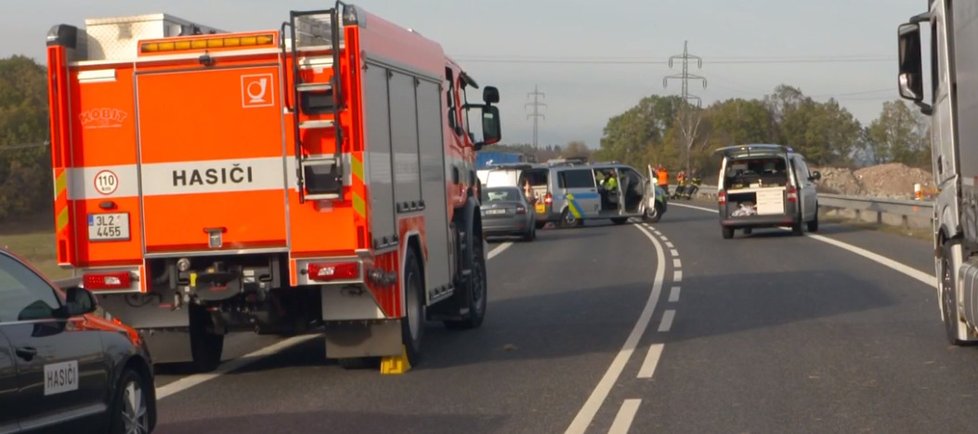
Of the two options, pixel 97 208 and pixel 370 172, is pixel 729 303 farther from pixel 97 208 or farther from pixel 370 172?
pixel 97 208

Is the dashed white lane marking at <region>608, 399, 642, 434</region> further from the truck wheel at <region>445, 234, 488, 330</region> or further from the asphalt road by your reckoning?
the truck wheel at <region>445, 234, 488, 330</region>

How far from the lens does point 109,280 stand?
1112 cm

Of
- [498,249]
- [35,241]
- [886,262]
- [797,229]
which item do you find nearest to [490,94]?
[886,262]

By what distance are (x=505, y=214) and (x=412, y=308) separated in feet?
70.0

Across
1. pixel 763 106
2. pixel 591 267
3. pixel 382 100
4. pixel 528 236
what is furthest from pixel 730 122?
pixel 382 100

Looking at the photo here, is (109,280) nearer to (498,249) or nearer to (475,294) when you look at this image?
(475,294)

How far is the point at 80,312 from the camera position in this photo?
7.46m

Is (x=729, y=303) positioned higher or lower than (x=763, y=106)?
lower

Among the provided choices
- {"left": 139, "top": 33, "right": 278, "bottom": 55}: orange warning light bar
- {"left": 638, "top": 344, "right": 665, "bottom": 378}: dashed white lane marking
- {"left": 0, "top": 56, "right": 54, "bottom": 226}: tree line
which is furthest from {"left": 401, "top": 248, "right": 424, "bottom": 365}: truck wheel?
{"left": 0, "top": 56, "right": 54, "bottom": 226}: tree line

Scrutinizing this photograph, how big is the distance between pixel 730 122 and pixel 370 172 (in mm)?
109298

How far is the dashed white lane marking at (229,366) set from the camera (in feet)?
37.1

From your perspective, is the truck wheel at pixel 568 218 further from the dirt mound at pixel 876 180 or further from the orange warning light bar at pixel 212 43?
the dirt mound at pixel 876 180

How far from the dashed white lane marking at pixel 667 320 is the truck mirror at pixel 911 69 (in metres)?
3.52

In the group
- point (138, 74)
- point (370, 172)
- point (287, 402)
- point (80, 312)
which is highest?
point (138, 74)
